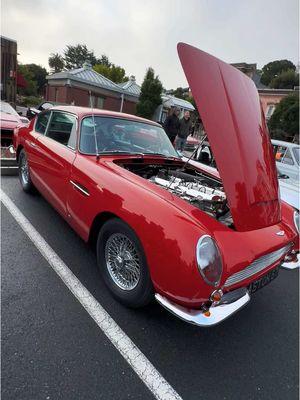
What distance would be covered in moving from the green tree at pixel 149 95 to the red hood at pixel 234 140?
82.9 ft

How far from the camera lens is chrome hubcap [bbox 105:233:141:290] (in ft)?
7.63

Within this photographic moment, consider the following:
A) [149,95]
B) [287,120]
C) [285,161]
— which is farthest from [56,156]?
[287,120]

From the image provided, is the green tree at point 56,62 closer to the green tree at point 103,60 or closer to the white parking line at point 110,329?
the green tree at point 103,60

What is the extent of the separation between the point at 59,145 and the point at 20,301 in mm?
1805

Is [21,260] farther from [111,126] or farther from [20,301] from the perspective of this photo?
[111,126]

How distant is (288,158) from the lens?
25.8 feet

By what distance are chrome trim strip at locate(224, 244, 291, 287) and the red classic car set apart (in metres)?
0.01

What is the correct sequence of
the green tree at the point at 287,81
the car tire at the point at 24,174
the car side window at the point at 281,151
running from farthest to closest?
the green tree at the point at 287,81 → the car side window at the point at 281,151 → the car tire at the point at 24,174

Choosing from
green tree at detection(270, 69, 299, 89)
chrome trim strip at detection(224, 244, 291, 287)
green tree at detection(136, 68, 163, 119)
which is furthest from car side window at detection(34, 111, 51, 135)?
green tree at detection(270, 69, 299, 89)

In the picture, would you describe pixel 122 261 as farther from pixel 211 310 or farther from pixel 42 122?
pixel 42 122

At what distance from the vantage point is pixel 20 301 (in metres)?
2.32

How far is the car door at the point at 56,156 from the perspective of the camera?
3094mm

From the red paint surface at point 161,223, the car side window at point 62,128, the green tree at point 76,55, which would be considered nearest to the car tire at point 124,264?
the red paint surface at point 161,223

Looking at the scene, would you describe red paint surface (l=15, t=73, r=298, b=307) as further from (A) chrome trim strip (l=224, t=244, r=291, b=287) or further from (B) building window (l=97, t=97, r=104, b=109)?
(B) building window (l=97, t=97, r=104, b=109)
